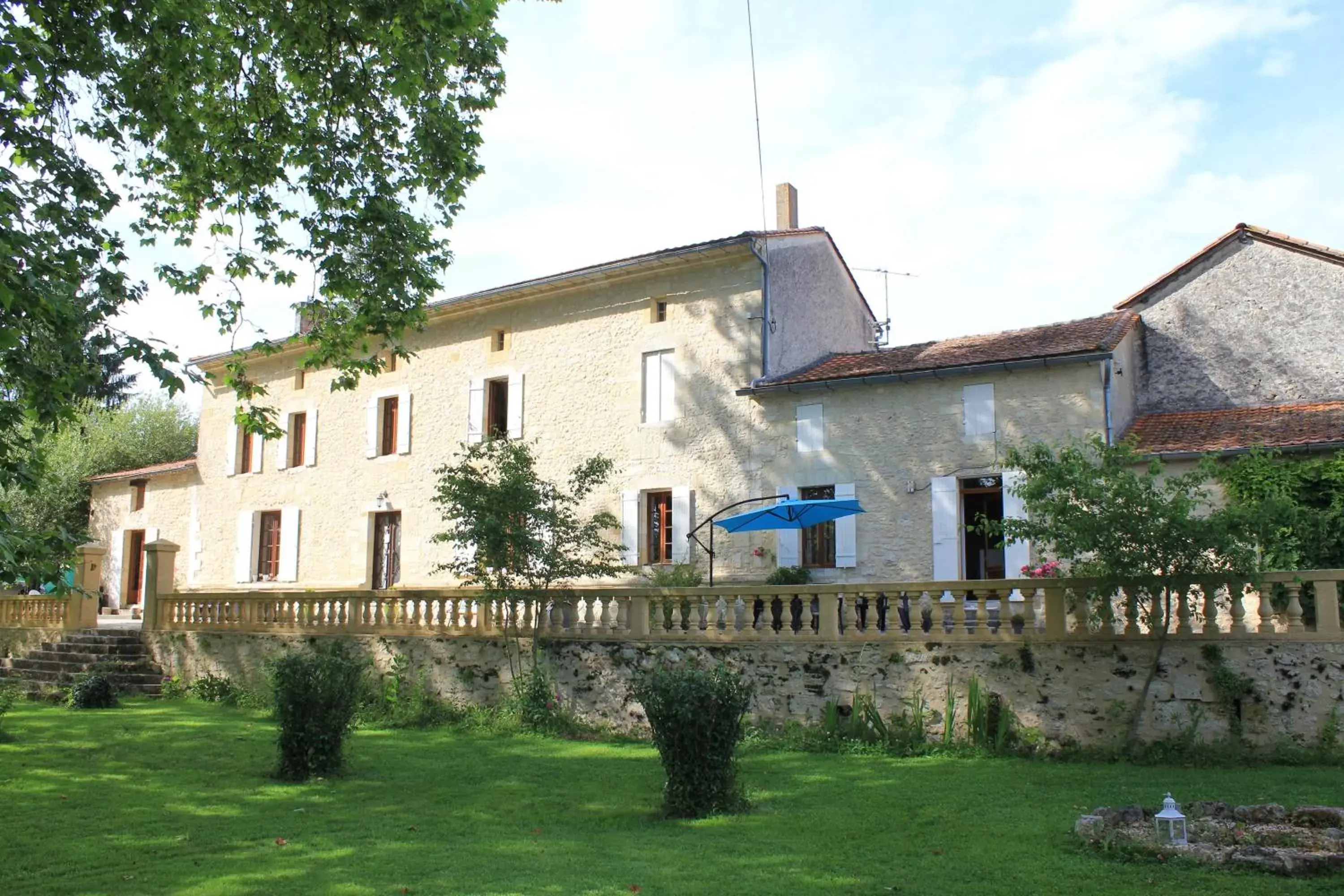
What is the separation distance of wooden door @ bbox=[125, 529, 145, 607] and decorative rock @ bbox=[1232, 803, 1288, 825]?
26123mm

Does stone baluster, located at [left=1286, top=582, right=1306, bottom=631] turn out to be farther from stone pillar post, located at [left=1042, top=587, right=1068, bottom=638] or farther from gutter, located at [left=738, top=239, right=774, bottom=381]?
gutter, located at [left=738, top=239, right=774, bottom=381]

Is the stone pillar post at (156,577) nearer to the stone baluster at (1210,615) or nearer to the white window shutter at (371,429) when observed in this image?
the white window shutter at (371,429)

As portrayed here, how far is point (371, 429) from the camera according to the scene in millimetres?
22234

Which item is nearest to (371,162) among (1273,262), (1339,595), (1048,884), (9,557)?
(9,557)

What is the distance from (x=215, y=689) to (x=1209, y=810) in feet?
48.8

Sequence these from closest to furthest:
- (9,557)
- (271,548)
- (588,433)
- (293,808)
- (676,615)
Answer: (9,557)
(293,808)
(676,615)
(588,433)
(271,548)

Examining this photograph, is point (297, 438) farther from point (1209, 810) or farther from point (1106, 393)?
point (1209, 810)

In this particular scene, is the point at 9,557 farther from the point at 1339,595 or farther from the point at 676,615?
the point at 1339,595

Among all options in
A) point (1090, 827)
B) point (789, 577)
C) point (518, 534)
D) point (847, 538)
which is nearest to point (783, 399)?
point (847, 538)

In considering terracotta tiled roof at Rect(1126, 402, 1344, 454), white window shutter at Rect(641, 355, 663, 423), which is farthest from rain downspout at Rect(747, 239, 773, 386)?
terracotta tiled roof at Rect(1126, 402, 1344, 454)

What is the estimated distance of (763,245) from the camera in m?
17.7

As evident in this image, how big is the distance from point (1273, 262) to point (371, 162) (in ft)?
46.9

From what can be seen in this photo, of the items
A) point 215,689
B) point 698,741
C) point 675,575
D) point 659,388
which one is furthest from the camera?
point 659,388

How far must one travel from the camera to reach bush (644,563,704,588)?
16109 millimetres
